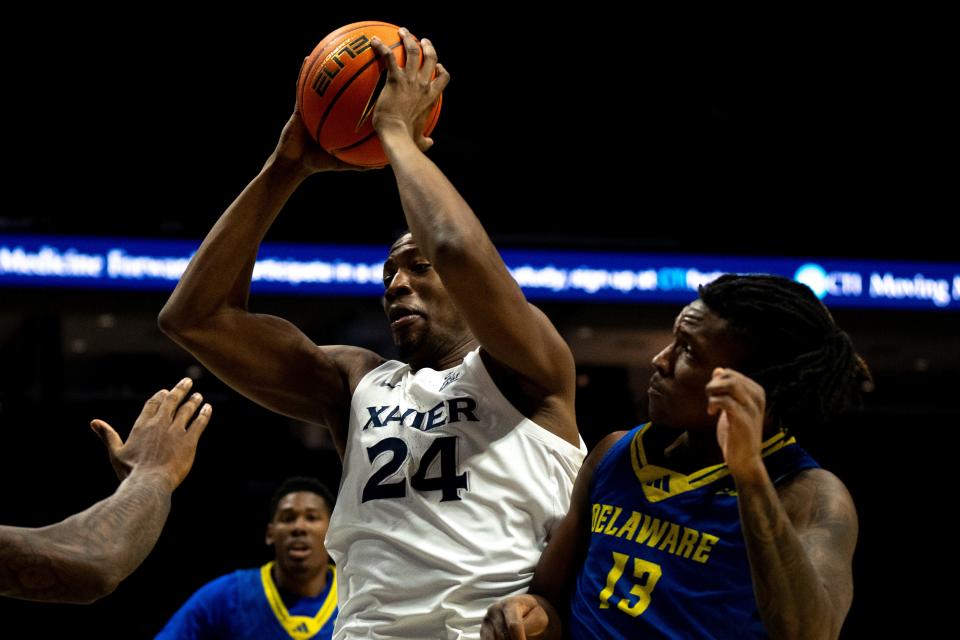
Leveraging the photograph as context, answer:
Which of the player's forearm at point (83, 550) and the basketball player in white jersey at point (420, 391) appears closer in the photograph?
the player's forearm at point (83, 550)

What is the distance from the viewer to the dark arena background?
7512 mm

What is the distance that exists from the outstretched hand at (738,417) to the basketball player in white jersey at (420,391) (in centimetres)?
62

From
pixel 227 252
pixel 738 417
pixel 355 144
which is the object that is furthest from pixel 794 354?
pixel 227 252

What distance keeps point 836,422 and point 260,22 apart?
4.86 meters

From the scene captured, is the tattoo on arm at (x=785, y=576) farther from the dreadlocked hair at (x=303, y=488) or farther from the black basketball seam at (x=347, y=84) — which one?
the dreadlocked hair at (x=303, y=488)

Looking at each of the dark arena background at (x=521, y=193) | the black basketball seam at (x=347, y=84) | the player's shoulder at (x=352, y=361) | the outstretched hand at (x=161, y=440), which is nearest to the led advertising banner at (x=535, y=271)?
the dark arena background at (x=521, y=193)

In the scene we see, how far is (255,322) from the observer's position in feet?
9.18

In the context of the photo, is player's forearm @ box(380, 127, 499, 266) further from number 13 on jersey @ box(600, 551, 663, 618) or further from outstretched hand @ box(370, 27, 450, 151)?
number 13 on jersey @ box(600, 551, 663, 618)

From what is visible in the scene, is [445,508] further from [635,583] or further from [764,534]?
[764,534]

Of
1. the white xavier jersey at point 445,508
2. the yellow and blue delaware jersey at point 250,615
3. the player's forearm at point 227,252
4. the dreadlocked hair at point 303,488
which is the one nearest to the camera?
the white xavier jersey at point 445,508

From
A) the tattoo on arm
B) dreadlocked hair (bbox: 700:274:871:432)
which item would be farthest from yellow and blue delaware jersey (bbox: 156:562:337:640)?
the tattoo on arm

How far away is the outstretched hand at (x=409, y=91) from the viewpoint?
2.50 meters

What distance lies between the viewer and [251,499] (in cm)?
792

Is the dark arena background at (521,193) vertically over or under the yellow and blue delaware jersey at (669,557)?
over
